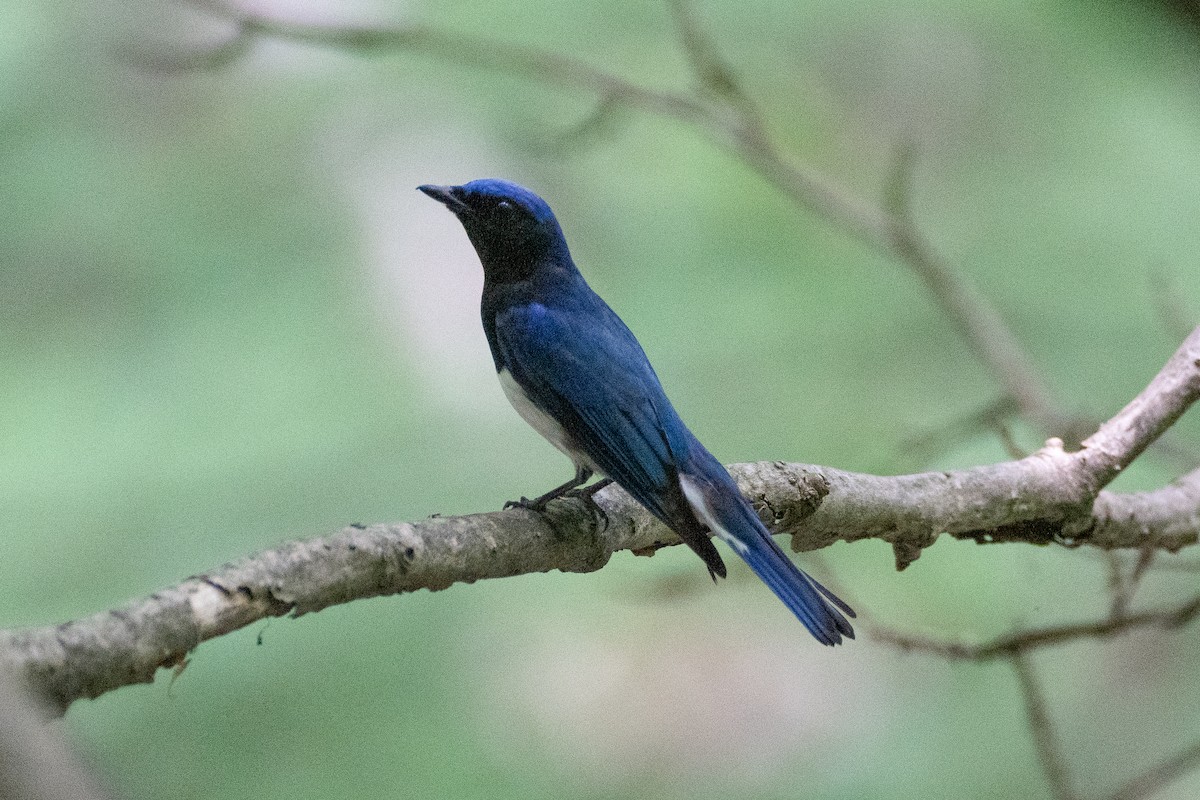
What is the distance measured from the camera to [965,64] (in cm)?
746

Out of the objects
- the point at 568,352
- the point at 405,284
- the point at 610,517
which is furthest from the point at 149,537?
the point at 610,517

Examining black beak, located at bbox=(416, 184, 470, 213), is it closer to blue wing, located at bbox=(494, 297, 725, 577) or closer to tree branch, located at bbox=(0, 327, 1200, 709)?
blue wing, located at bbox=(494, 297, 725, 577)

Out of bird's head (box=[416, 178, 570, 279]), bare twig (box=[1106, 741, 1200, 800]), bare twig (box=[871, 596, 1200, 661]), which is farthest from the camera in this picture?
bird's head (box=[416, 178, 570, 279])

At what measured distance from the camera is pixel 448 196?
3.90m

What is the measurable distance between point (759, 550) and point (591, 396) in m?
0.68

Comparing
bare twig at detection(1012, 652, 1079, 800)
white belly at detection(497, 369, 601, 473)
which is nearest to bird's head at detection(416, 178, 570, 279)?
white belly at detection(497, 369, 601, 473)

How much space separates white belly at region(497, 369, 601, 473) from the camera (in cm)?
341

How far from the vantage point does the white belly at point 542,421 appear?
3412mm

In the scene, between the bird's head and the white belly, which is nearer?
the white belly

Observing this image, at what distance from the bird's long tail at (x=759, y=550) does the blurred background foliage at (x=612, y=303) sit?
1.12 metres

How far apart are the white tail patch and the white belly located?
0.44 m

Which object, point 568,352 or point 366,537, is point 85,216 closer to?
point 568,352

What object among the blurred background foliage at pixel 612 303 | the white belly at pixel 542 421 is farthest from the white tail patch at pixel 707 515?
the blurred background foliage at pixel 612 303

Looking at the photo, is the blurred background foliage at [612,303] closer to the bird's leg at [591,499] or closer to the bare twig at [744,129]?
the bare twig at [744,129]
